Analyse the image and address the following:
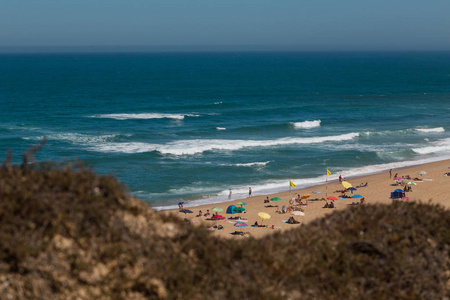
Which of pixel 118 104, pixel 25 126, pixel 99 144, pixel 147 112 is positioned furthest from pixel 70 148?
pixel 118 104

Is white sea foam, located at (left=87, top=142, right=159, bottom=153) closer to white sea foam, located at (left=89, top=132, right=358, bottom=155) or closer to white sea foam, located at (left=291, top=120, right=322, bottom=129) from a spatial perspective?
white sea foam, located at (left=89, top=132, right=358, bottom=155)

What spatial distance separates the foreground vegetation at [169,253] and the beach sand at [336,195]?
1562 cm

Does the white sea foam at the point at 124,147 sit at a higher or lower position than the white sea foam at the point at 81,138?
lower

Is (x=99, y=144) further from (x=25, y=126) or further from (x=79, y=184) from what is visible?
(x=79, y=184)

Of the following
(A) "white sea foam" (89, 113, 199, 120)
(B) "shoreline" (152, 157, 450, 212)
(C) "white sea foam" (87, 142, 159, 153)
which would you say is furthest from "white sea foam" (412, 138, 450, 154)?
(A) "white sea foam" (89, 113, 199, 120)

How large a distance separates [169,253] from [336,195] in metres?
26.2

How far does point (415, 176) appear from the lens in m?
36.8

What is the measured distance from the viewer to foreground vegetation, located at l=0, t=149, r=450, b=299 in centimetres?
725

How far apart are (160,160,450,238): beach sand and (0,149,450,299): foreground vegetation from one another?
15.6 metres

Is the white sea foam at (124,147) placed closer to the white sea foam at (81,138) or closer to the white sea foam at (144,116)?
the white sea foam at (81,138)

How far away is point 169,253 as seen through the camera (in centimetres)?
809

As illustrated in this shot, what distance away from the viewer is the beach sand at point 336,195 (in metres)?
26.8

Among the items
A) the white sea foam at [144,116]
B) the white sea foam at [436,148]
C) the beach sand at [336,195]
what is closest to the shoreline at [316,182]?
the beach sand at [336,195]

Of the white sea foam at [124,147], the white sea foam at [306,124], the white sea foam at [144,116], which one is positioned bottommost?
the white sea foam at [124,147]
